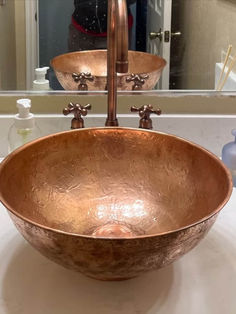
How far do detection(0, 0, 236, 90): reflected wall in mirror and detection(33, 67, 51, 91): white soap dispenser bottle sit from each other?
0.01 metres

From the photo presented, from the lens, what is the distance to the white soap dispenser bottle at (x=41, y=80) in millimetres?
1139

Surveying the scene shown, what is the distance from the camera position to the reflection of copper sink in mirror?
44.2 inches

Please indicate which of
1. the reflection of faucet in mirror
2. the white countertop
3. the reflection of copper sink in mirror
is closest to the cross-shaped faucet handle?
the reflection of faucet in mirror

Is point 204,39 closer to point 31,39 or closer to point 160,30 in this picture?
point 160,30

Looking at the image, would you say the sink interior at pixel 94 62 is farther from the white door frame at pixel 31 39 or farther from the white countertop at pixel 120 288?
the white countertop at pixel 120 288

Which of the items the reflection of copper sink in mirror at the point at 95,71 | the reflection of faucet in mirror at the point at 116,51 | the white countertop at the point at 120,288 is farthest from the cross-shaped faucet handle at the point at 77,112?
the white countertop at the point at 120,288

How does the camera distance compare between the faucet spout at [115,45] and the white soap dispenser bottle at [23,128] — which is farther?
the white soap dispenser bottle at [23,128]

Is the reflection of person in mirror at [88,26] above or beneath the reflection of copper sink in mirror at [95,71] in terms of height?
above

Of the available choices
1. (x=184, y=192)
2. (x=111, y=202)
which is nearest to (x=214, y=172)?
(x=184, y=192)

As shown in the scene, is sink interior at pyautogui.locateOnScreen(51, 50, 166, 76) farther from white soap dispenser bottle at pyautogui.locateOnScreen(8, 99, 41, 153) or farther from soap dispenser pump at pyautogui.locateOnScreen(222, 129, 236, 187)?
soap dispenser pump at pyautogui.locateOnScreen(222, 129, 236, 187)

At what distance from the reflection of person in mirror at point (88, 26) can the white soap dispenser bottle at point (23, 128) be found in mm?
214

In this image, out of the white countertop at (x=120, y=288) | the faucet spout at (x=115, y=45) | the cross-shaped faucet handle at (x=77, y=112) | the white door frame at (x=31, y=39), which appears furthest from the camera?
the white door frame at (x=31, y=39)

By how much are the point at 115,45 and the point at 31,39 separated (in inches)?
12.7

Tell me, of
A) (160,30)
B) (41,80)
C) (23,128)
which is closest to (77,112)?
(23,128)
